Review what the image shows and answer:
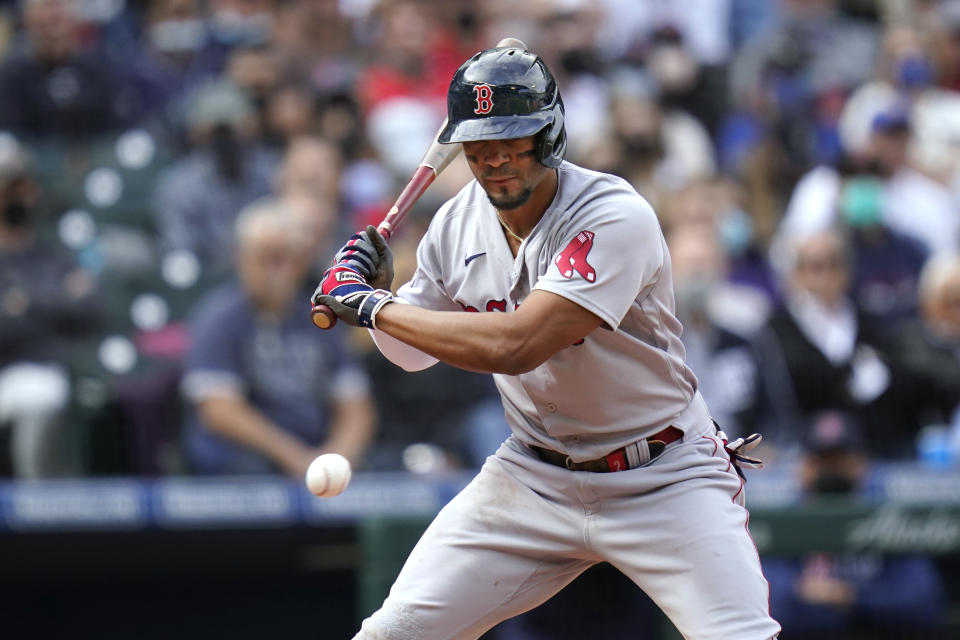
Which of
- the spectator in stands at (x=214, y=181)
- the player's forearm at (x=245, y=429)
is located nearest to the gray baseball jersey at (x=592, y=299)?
the player's forearm at (x=245, y=429)

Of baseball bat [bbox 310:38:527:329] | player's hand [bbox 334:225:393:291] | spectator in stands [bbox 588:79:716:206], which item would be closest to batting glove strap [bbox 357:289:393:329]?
player's hand [bbox 334:225:393:291]

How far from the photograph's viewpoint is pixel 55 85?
7.71 m

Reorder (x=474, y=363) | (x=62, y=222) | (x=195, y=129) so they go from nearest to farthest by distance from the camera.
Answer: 1. (x=474, y=363)
2. (x=62, y=222)
3. (x=195, y=129)

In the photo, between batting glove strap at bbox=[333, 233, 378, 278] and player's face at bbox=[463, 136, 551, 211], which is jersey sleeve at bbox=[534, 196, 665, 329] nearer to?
player's face at bbox=[463, 136, 551, 211]

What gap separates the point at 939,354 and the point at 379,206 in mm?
2890

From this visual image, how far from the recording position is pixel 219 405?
19.8ft

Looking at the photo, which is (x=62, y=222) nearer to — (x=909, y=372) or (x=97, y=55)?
(x=97, y=55)

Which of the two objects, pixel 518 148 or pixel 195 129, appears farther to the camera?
pixel 195 129

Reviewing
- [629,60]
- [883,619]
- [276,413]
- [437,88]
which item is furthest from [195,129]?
[883,619]

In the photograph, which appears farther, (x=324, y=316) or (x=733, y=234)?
(x=733, y=234)

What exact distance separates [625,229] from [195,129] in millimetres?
4802

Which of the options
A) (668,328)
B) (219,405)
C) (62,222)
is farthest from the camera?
(62,222)

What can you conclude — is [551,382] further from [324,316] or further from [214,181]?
[214,181]

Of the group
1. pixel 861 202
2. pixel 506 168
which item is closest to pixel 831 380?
pixel 861 202
